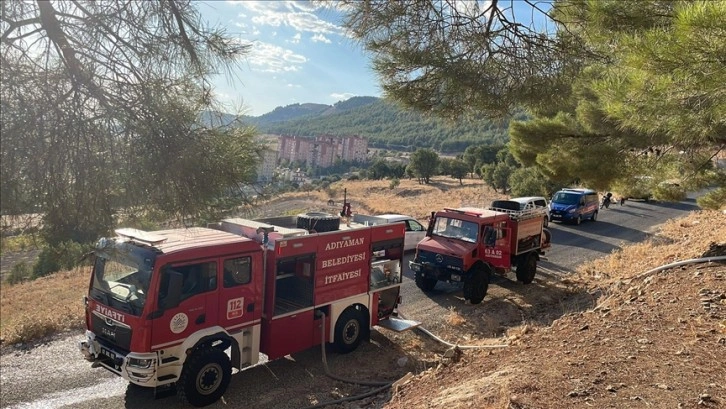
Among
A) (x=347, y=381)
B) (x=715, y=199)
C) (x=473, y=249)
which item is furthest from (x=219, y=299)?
(x=715, y=199)

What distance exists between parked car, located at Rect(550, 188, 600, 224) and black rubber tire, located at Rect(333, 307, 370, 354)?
17.4 metres

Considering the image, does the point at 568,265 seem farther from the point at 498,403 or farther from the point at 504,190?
the point at 504,190

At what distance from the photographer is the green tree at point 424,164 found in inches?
2259

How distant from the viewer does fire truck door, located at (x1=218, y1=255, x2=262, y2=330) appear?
275 inches

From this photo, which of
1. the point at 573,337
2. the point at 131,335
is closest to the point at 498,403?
the point at 573,337

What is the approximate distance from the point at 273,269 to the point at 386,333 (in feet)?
10.7

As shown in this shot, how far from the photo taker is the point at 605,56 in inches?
253

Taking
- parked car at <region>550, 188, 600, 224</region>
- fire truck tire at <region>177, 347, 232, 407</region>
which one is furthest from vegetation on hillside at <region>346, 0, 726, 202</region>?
parked car at <region>550, 188, 600, 224</region>

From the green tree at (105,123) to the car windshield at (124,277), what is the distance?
2594 millimetres

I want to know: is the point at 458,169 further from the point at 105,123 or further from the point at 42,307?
the point at 105,123

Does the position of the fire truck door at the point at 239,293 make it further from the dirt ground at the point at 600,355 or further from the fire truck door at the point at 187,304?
the dirt ground at the point at 600,355

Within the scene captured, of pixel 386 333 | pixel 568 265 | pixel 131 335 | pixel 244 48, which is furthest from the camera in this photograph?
pixel 568 265

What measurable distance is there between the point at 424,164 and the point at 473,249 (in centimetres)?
4642

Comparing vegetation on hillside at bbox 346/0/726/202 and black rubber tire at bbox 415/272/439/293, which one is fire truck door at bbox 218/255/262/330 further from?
black rubber tire at bbox 415/272/439/293
